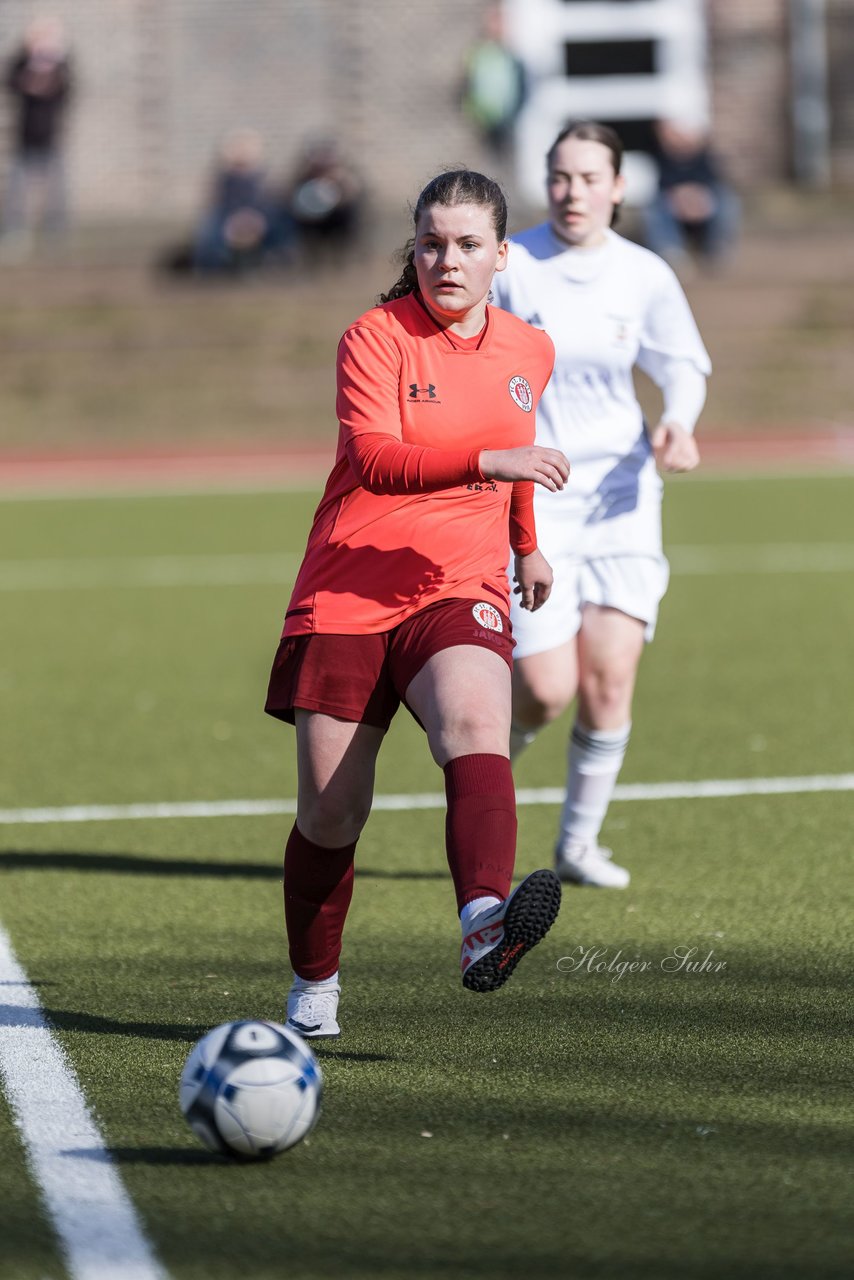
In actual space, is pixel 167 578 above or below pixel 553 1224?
below

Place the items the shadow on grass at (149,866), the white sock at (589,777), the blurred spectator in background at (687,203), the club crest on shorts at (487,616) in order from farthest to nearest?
the blurred spectator in background at (687,203) → the shadow on grass at (149,866) → the white sock at (589,777) → the club crest on shorts at (487,616)

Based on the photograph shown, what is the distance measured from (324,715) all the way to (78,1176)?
3.57 ft

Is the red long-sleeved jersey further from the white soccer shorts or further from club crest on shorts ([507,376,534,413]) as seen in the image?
the white soccer shorts

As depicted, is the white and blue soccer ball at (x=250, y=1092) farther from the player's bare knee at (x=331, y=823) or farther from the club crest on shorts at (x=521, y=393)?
the club crest on shorts at (x=521, y=393)

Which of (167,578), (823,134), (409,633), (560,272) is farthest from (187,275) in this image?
(409,633)

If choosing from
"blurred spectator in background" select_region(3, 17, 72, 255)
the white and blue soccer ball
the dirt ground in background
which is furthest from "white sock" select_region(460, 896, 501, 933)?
"blurred spectator in background" select_region(3, 17, 72, 255)

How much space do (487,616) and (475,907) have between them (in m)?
0.70

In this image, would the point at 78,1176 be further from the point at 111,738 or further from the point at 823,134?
the point at 823,134

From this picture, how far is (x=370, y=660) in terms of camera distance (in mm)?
4141

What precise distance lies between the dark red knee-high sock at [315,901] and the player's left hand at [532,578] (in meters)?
0.71

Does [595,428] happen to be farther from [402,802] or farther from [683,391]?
[402,802]

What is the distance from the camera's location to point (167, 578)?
13.6m

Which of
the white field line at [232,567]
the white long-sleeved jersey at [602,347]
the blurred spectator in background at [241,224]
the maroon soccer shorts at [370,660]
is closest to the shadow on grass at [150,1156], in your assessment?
the maroon soccer shorts at [370,660]

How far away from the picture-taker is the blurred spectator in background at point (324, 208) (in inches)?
974
